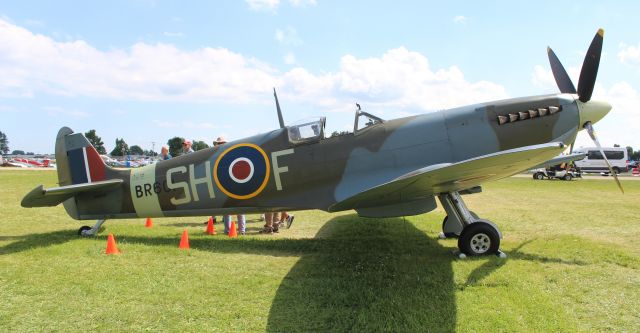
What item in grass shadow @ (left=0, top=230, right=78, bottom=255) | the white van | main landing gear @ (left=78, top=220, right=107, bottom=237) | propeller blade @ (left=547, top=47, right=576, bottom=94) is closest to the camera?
grass shadow @ (left=0, top=230, right=78, bottom=255)

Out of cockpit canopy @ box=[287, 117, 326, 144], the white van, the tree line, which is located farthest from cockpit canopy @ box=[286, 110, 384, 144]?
the tree line

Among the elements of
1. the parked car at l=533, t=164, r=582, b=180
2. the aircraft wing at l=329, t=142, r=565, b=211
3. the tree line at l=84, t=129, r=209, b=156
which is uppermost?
the tree line at l=84, t=129, r=209, b=156

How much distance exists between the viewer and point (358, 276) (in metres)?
4.84

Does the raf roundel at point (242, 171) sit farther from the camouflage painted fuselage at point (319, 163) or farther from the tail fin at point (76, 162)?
the tail fin at point (76, 162)

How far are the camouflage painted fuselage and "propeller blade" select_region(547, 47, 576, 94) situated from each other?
1.02 m

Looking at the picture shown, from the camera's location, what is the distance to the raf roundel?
646cm

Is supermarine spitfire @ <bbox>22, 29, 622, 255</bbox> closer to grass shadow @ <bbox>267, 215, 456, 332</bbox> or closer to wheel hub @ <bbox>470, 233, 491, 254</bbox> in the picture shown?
wheel hub @ <bbox>470, 233, 491, 254</bbox>

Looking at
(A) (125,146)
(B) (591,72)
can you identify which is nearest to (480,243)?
(B) (591,72)

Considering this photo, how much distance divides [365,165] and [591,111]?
131 inches

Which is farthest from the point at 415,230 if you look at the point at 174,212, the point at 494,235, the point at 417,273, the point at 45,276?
the point at 45,276

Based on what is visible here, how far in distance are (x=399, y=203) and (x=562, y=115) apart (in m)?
2.64

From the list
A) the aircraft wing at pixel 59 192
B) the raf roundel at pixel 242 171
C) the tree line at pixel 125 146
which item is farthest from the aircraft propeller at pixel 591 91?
the tree line at pixel 125 146

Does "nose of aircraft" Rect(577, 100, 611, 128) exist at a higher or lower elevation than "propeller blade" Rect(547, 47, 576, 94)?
lower

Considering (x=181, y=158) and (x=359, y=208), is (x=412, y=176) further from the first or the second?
(x=181, y=158)
